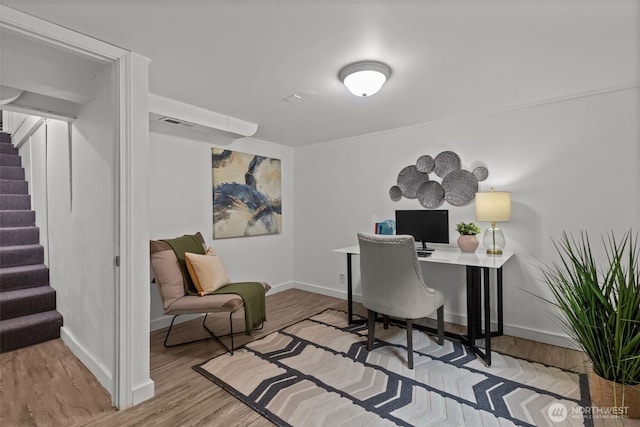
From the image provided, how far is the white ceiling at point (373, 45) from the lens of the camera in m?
1.53

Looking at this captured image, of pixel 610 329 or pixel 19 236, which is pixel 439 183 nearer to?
pixel 610 329

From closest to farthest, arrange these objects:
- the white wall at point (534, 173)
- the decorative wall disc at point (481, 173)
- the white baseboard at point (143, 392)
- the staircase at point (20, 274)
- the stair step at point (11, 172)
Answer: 1. the white baseboard at point (143, 392)
2. the white wall at point (534, 173)
3. the staircase at point (20, 274)
4. the decorative wall disc at point (481, 173)
5. the stair step at point (11, 172)

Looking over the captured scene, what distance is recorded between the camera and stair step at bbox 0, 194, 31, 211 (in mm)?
3828

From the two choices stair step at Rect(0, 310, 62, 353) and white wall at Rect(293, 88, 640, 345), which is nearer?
white wall at Rect(293, 88, 640, 345)

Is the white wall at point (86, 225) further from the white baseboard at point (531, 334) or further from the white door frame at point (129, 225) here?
the white baseboard at point (531, 334)

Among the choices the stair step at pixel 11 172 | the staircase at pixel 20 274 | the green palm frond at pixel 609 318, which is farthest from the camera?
the stair step at pixel 11 172

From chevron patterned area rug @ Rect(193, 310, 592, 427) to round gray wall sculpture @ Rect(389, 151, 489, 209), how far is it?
4.84ft

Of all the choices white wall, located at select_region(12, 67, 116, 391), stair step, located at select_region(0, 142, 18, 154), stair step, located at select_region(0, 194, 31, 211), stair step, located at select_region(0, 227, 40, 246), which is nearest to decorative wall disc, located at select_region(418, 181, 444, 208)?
white wall, located at select_region(12, 67, 116, 391)

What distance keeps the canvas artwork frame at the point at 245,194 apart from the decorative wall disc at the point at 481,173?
2.63 meters

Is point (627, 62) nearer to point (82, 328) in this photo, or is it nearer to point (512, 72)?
point (512, 72)

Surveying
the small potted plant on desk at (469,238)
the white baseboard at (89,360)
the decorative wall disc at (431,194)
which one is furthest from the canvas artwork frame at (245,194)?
the small potted plant on desk at (469,238)

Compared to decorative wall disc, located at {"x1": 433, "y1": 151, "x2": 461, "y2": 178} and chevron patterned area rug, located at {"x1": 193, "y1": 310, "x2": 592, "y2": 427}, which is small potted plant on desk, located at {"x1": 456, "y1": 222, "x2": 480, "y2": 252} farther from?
chevron patterned area rug, located at {"x1": 193, "y1": 310, "x2": 592, "y2": 427}

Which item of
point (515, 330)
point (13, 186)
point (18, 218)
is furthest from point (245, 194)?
point (515, 330)

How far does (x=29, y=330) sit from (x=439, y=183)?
14.0ft
